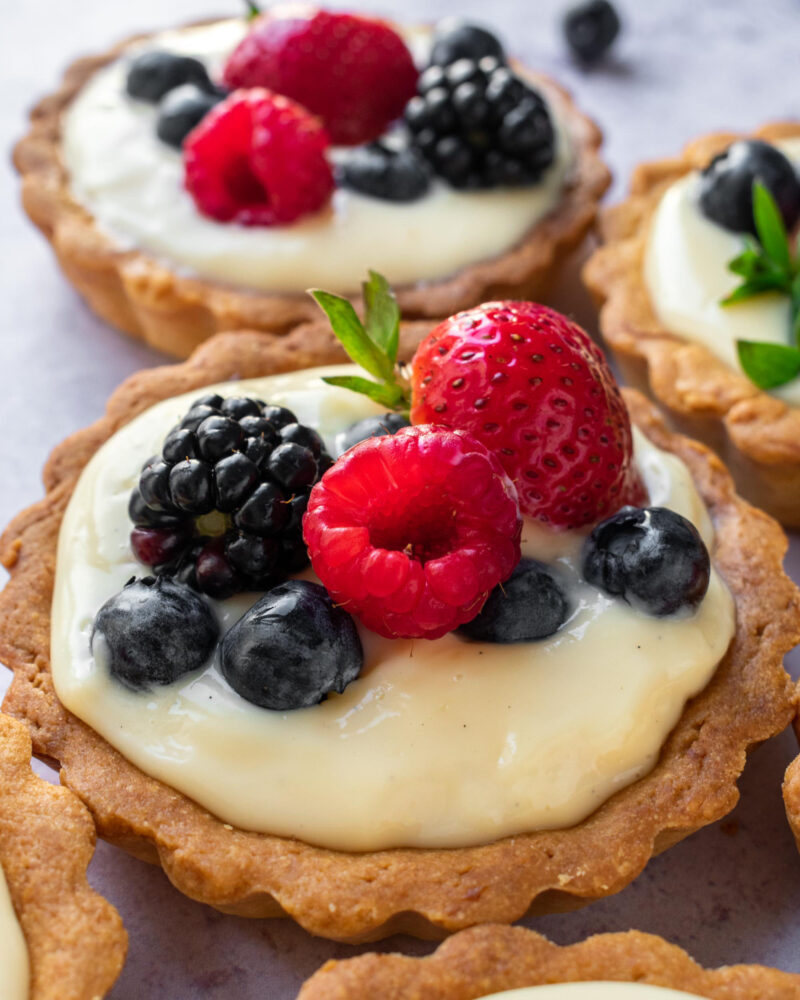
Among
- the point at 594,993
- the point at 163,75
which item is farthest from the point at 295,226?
the point at 594,993

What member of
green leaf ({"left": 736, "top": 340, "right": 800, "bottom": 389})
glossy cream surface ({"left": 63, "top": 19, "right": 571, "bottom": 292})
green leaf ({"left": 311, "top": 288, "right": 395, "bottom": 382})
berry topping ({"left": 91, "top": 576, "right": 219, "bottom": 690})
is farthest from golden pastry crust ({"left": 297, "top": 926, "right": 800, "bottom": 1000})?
glossy cream surface ({"left": 63, "top": 19, "right": 571, "bottom": 292})

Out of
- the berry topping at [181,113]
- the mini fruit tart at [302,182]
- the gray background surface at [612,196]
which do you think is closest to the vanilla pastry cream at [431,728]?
the gray background surface at [612,196]

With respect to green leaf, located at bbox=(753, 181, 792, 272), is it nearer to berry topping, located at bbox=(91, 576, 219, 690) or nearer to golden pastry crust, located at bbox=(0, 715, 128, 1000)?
berry topping, located at bbox=(91, 576, 219, 690)

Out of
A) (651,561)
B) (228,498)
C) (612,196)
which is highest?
(228,498)

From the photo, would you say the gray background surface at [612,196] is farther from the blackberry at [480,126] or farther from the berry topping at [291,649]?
the blackberry at [480,126]

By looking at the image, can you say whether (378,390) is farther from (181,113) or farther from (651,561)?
(181,113)

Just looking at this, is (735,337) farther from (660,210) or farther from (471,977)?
(471,977)

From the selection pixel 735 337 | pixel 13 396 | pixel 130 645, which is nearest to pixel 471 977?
pixel 130 645
